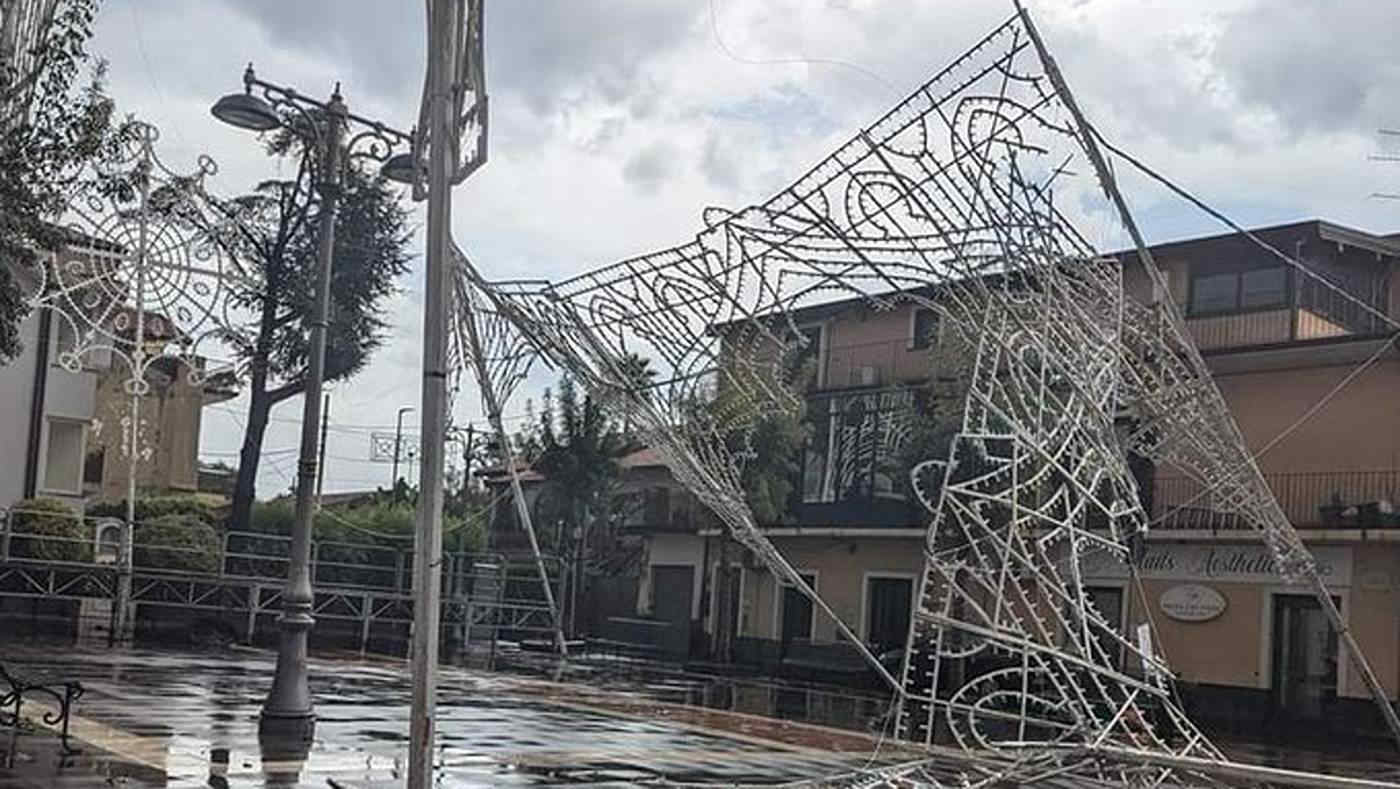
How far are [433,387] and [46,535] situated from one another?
75.4 ft

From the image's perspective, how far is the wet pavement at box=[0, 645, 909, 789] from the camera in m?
12.1

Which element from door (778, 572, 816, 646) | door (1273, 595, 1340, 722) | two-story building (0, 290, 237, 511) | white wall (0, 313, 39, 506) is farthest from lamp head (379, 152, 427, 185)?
door (778, 572, 816, 646)

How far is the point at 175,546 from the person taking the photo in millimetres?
29109

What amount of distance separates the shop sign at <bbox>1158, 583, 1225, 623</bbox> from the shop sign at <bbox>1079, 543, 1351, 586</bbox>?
8.3 inches

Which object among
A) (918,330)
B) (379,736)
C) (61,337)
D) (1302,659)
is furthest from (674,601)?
(379,736)

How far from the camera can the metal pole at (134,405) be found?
22.0 metres

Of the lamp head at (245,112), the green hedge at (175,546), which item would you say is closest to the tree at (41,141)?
the lamp head at (245,112)

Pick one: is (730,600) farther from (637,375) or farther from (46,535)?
(637,375)

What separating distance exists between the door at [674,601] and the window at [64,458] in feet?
48.2

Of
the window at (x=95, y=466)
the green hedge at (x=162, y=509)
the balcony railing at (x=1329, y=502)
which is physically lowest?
the green hedge at (x=162, y=509)

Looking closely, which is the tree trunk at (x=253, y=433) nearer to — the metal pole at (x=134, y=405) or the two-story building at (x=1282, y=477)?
the metal pole at (x=134, y=405)

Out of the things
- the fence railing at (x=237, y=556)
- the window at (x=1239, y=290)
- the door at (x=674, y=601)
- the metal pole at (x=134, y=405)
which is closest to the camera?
the metal pole at (x=134, y=405)

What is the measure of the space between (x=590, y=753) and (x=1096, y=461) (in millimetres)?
7677

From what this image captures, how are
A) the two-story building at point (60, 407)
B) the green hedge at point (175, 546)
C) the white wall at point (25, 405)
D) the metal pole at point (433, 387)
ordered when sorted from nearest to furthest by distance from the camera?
the metal pole at point (433, 387) < the green hedge at point (175, 546) < the two-story building at point (60, 407) < the white wall at point (25, 405)
